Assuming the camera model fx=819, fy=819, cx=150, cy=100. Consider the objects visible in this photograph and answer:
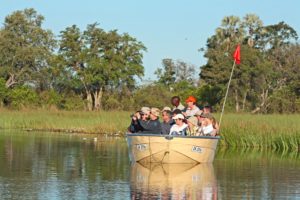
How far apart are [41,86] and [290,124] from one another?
45.0 meters

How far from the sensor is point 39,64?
227 feet

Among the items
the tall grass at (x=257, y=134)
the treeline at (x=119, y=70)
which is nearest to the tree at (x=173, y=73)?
the treeline at (x=119, y=70)

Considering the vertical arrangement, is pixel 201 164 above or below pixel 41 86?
below

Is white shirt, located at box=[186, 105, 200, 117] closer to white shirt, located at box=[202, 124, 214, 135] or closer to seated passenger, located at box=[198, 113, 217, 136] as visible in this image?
seated passenger, located at box=[198, 113, 217, 136]

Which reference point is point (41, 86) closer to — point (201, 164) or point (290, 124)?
point (290, 124)

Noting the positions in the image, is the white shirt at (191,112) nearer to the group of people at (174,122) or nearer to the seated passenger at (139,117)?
the group of people at (174,122)

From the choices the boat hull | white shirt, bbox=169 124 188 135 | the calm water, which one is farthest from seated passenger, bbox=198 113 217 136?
white shirt, bbox=169 124 188 135

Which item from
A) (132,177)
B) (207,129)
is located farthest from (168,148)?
(132,177)

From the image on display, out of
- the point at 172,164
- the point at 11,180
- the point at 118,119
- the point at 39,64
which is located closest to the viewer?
the point at 11,180

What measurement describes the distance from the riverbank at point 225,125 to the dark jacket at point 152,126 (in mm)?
8379

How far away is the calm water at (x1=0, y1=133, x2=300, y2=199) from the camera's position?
12844 mm

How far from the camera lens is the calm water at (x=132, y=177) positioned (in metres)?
12.8

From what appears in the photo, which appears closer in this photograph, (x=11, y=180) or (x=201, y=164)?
(x=11, y=180)

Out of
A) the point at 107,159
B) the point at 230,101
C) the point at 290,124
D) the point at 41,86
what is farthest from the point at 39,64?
the point at 107,159
